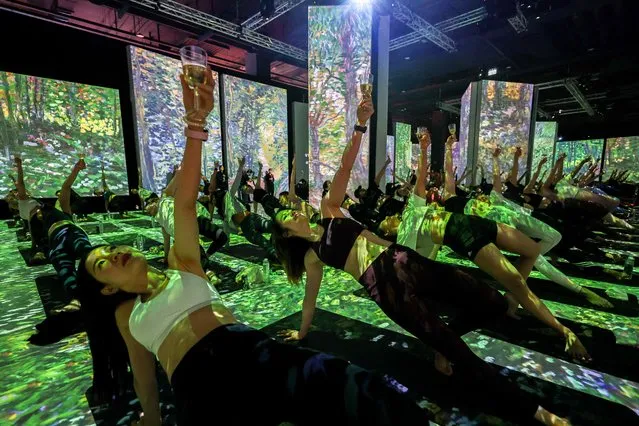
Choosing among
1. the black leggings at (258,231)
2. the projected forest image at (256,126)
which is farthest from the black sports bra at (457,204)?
the projected forest image at (256,126)

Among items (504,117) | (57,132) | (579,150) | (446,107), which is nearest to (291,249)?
(57,132)

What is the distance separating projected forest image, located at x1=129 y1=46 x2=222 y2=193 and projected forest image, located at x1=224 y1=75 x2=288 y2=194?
5.60 feet

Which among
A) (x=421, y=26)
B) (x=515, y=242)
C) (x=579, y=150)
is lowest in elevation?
(x=515, y=242)

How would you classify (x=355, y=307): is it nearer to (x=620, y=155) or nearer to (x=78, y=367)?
(x=78, y=367)

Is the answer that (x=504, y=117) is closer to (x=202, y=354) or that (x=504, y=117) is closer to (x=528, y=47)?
(x=528, y=47)

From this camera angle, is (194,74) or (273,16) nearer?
(194,74)

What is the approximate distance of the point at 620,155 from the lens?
1767 cm

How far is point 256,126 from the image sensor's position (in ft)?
38.5

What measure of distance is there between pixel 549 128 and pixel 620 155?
18.8ft

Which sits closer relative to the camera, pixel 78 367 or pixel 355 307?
pixel 78 367

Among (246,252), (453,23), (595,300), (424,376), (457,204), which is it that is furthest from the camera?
(453,23)

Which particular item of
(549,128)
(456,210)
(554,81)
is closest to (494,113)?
(554,81)

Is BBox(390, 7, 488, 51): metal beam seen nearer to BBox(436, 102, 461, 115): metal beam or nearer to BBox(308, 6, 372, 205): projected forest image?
BBox(308, 6, 372, 205): projected forest image

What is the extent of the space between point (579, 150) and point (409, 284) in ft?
79.7
